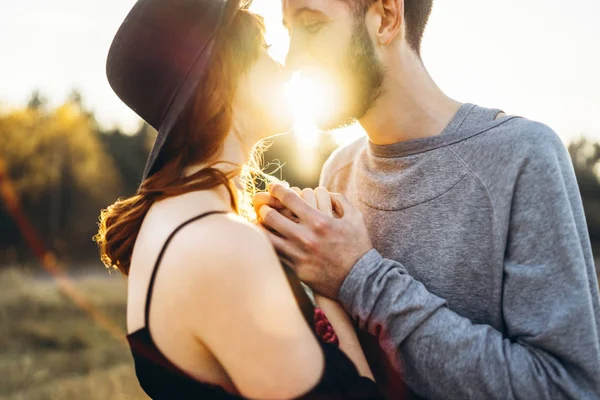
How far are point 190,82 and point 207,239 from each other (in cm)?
59

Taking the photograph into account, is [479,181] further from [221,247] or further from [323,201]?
[221,247]

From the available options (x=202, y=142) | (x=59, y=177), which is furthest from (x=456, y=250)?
(x=59, y=177)

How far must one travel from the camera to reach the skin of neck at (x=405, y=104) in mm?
2316

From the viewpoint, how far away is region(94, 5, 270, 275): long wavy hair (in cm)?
181

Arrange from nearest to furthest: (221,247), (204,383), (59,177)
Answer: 1. (221,247)
2. (204,383)
3. (59,177)

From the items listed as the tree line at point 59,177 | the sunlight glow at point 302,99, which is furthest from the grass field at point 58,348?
the tree line at point 59,177

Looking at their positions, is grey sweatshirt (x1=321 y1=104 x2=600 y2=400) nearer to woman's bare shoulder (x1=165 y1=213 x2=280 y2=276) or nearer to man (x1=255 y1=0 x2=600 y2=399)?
man (x1=255 y1=0 x2=600 y2=399)

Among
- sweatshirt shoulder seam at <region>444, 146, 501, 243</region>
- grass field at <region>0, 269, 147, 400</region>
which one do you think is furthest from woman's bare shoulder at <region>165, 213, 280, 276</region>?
grass field at <region>0, 269, 147, 400</region>

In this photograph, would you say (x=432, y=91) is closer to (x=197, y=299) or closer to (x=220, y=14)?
(x=220, y=14)

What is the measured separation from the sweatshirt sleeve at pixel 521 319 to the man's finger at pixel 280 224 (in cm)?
24

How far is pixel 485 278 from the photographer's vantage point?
199 centimetres

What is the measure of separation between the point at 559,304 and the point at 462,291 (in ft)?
1.22

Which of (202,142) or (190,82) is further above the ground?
(190,82)

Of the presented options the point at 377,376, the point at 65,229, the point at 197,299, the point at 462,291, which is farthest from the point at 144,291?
the point at 65,229
